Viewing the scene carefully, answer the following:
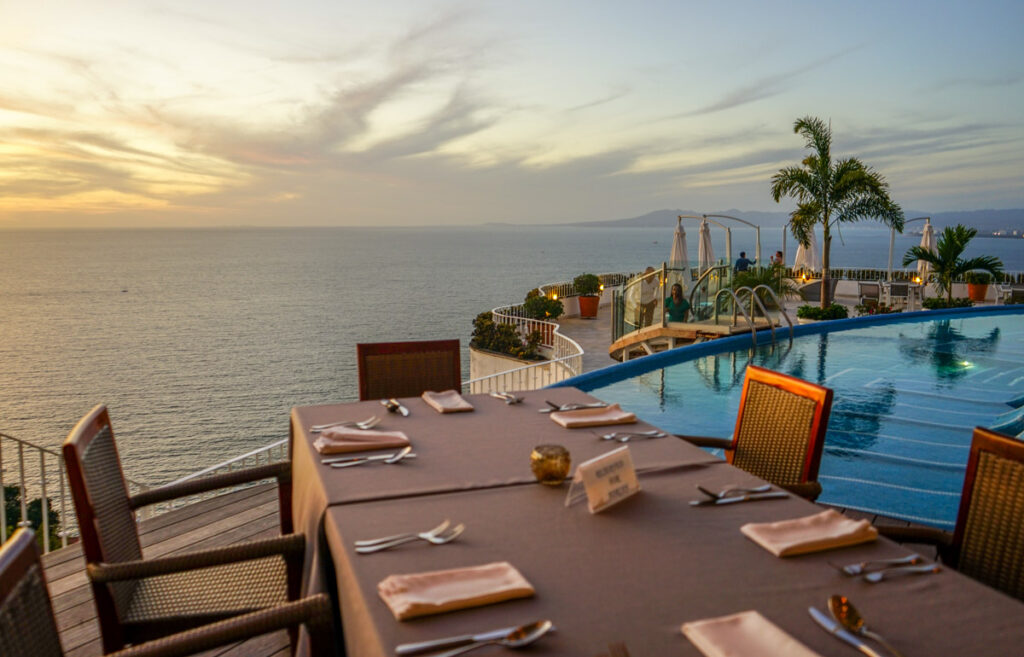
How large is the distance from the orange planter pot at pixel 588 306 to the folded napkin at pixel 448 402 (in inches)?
729

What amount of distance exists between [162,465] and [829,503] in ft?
92.8

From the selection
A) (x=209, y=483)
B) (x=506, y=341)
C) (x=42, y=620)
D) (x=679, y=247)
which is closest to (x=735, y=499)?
(x=42, y=620)

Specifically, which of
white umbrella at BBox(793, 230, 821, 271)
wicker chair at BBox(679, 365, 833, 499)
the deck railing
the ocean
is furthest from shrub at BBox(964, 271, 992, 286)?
the ocean

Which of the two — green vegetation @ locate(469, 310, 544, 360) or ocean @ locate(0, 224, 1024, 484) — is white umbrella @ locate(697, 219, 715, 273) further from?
ocean @ locate(0, 224, 1024, 484)

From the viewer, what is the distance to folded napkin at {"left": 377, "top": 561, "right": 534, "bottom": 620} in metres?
1.12

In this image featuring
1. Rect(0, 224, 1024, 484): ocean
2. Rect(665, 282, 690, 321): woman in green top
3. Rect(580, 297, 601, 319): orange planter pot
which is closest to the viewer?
Rect(665, 282, 690, 321): woman in green top

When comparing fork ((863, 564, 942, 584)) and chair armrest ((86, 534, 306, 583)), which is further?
chair armrest ((86, 534, 306, 583))

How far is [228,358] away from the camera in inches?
1646

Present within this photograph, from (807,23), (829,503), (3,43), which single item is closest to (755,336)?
(829,503)

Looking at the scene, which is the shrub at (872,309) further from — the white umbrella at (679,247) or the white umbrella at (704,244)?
the white umbrella at (679,247)

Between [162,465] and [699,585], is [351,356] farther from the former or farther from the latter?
[699,585]

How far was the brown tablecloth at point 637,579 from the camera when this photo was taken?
1062 millimetres

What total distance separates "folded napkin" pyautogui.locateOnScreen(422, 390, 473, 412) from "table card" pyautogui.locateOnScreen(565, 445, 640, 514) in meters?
0.96

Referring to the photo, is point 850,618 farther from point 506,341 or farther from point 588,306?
point 588,306
